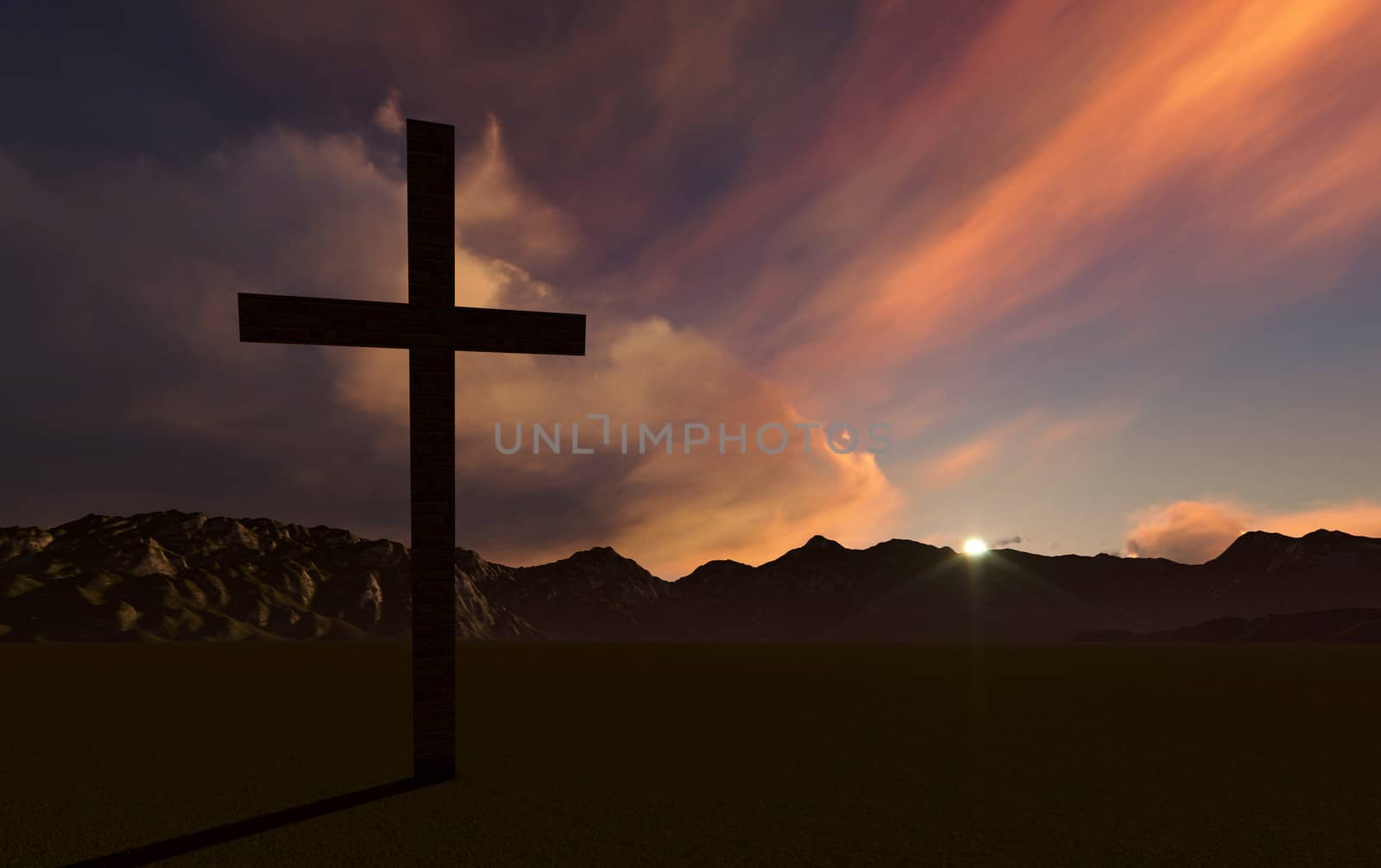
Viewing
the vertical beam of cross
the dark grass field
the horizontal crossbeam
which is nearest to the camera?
the dark grass field

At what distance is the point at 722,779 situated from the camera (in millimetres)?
13562

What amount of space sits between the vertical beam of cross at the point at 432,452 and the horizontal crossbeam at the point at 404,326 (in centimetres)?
25

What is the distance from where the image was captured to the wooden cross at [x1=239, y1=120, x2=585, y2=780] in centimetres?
1306

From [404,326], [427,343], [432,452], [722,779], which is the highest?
[404,326]

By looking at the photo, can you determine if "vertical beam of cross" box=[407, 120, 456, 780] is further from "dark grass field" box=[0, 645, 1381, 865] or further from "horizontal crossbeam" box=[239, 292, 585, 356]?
"dark grass field" box=[0, 645, 1381, 865]

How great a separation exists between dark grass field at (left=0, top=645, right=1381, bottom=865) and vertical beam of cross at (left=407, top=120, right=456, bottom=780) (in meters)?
1.19

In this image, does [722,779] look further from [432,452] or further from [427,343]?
[427,343]

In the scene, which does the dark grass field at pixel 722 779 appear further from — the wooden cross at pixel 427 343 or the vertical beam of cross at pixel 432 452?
the wooden cross at pixel 427 343

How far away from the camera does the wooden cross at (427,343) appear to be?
13.1 meters

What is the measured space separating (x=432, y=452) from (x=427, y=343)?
189 centimetres

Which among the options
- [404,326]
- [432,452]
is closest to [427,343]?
[404,326]

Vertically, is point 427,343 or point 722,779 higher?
point 427,343

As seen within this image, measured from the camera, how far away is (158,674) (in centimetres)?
3975

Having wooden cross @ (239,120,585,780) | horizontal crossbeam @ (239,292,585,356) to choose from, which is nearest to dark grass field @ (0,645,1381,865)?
wooden cross @ (239,120,585,780)
